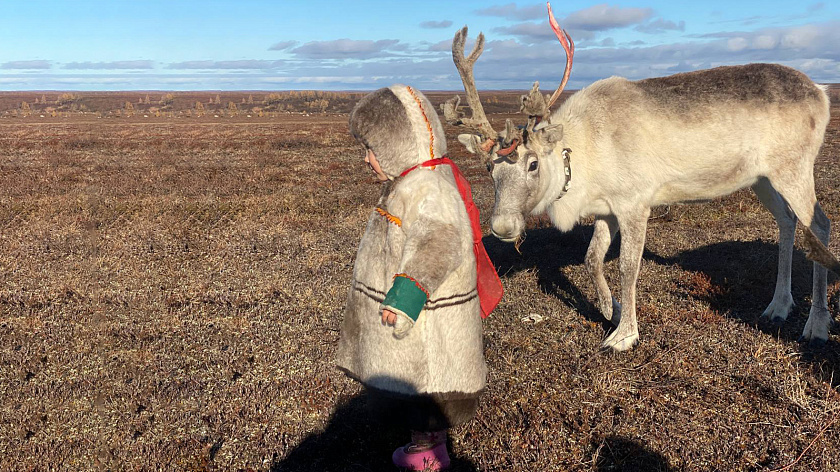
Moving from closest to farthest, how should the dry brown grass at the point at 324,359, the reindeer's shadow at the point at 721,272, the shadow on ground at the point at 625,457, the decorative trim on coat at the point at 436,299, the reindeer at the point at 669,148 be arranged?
1. the decorative trim on coat at the point at 436,299
2. the shadow on ground at the point at 625,457
3. the dry brown grass at the point at 324,359
4. the reindeer at the point at 669,148
5. the reindeer's shadow at the point at 721,272

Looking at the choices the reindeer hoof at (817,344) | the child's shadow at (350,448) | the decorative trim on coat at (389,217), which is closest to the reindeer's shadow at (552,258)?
the reindeer hoof at (817,344)

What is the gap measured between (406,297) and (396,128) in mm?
965

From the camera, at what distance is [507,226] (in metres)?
4.52

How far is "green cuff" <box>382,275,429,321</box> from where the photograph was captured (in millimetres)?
2479

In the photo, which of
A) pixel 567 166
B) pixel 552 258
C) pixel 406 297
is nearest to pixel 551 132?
pixel 567 166

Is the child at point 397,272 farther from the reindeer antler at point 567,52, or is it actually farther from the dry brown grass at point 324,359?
the reindeer antler at point 567,52

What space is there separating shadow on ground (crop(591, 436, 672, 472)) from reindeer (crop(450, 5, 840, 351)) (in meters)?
1.40

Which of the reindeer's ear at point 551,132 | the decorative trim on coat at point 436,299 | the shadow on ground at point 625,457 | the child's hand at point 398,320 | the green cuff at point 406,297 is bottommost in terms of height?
the shadow on ground at point 625,457

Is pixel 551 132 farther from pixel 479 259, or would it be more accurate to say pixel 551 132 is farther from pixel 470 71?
pixel 479 259

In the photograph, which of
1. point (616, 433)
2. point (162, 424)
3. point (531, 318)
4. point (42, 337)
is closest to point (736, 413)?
point (616, 433)

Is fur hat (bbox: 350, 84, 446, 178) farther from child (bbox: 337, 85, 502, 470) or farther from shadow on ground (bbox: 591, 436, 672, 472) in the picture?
shadow on ground (bbox: 591, 436, 672, 472)

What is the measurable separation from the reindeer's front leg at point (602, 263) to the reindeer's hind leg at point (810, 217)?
1460mm

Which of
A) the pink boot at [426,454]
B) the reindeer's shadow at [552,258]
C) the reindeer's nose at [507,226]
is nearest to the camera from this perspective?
the pink boot at [426,454]

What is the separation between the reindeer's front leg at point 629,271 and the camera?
16.3ft
